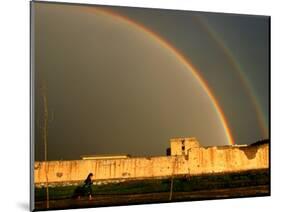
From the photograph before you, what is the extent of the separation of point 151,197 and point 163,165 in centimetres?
35

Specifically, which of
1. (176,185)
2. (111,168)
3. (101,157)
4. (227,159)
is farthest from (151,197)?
(227,159)

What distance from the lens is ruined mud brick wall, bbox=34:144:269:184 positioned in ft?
22.4

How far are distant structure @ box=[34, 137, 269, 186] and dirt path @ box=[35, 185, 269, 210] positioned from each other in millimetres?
192

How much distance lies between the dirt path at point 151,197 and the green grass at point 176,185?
0.04m

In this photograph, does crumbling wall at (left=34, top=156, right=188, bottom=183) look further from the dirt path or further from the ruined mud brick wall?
the dirt path

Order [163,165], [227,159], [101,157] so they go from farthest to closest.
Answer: [227,159], [163,165], [101,157]

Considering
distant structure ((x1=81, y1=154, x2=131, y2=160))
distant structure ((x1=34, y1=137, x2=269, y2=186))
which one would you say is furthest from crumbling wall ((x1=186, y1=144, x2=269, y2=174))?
distant structure ((x1=81, y1=154, x2=131, y2=160))

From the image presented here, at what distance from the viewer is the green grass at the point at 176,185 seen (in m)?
6.87

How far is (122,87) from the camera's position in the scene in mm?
7027

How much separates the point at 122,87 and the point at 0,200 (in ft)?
5.46

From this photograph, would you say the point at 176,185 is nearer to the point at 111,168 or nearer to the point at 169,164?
the point at 169,164

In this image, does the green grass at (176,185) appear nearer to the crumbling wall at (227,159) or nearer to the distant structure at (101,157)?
the crumbling wall at (227,159)

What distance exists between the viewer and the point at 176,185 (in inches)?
288

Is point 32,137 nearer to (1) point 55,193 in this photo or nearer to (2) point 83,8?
(1) point 55,193
